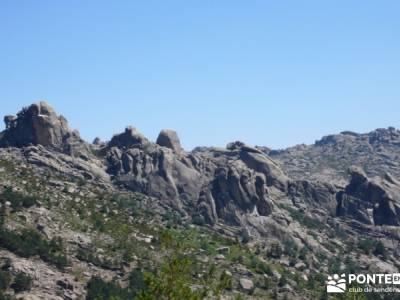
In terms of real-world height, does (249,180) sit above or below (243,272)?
above

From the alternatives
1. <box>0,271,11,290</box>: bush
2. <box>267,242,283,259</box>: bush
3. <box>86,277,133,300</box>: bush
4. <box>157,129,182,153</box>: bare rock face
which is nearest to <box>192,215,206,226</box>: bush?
<box>267,242,283,259</box>: bush

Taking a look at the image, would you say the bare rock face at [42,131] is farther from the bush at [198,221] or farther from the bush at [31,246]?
the bush at [31,246]

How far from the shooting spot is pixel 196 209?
Result: 17238 cm

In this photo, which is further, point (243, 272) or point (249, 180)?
point (249, 180)

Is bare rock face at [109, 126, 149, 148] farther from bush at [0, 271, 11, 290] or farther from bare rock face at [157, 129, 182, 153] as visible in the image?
bush at [0, 271, 11, 290]

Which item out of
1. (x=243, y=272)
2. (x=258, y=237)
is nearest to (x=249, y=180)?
(x=258, y=237)

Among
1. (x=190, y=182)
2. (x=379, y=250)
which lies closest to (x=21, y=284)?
(x=190, y=182)

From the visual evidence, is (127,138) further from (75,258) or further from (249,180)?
(75,258)

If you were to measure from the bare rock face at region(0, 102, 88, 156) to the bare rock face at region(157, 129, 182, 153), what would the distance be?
1118 inches

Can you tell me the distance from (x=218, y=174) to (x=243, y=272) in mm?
62097

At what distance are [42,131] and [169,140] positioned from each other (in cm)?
4431

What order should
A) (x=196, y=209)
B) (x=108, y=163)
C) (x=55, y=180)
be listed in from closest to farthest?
(x=55, y=180) < (x=196, y=209) < (x=108, y=163)

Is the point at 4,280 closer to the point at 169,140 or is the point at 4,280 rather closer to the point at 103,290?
the point at 103,290

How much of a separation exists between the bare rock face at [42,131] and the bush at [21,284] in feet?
292
